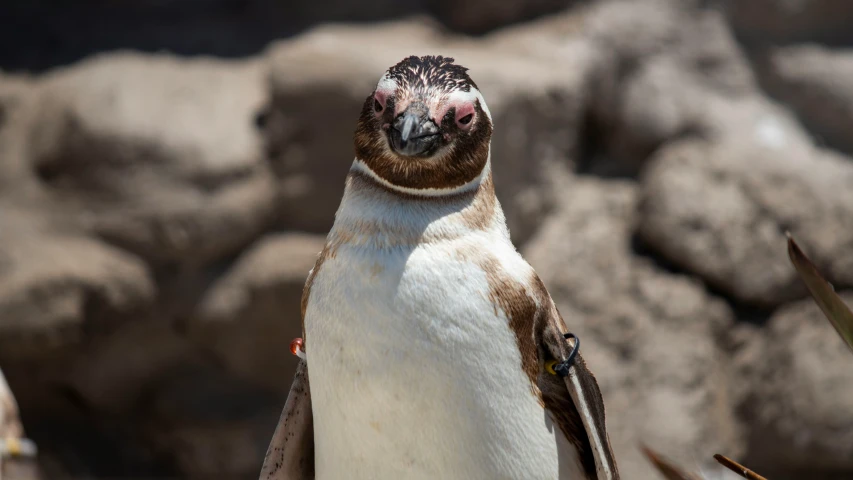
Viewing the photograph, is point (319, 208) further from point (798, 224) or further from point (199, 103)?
point (798, 224)

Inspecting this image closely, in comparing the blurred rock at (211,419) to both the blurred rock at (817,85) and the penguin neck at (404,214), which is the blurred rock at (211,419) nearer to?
the blurred rock at (817,85)

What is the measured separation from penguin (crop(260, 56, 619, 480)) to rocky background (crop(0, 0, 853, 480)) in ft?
7.83

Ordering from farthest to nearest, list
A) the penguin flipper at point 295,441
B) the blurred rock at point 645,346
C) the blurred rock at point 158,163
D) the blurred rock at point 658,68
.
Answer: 1. the blurred rock at point 658,68
2. the blurred rock at point 158,163
3. the blurred rock at point 645,346
4. the penguin flipper at point 295,441

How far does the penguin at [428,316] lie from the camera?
59.7 inches

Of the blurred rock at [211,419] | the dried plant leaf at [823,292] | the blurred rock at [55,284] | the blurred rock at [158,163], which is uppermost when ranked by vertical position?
the dried plant leaf at [823,292]

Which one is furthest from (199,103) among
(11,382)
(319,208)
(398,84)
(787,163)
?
(398,84)

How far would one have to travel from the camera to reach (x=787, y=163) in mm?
4121

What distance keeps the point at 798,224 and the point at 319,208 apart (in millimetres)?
1936

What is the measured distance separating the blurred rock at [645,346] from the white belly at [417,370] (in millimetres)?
2488

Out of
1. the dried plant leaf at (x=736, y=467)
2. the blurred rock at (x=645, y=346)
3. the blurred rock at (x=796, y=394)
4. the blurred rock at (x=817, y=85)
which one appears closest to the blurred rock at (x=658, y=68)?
the blurred rock at (x=817, y=85)

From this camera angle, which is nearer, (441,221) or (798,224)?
(441,221)

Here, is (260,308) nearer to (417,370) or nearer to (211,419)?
(211,419)

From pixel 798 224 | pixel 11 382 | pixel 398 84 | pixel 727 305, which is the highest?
pixel 398 84

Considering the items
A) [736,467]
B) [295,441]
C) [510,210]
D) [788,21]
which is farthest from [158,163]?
[736,467]
